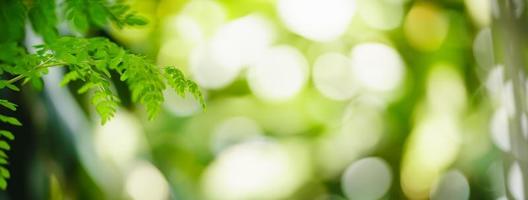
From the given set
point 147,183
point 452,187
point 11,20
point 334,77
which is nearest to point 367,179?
point 452,187

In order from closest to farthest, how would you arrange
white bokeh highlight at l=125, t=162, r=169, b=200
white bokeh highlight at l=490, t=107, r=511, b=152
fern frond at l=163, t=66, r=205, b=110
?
fern frond at l=163, t=66, r=205, b=110, white bokeh highlight at l=490, t=107, r=511, b=152, white bokeh highlight at l=125, t=162, r=169, b=200

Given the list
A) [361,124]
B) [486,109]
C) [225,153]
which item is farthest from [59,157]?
[486,109]

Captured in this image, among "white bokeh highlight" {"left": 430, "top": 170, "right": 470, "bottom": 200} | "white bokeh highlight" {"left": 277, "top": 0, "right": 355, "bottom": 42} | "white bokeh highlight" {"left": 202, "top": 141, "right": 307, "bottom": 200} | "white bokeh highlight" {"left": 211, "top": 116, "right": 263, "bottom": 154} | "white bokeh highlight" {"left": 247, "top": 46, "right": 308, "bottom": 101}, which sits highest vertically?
"white bokeh highlight" {"left": 277, "top": 0, "right": 355, "bottom": 42}

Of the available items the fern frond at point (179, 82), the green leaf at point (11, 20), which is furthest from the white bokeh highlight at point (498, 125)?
the green leaf at point (11, 20)

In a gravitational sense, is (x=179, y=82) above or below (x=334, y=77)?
below

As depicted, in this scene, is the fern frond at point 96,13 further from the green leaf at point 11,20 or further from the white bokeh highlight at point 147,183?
the white bokeh highlight at point 147,183

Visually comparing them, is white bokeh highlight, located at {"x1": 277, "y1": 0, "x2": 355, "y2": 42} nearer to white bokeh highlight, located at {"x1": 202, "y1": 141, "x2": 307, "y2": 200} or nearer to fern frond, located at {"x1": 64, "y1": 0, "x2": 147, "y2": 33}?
white bokeh highlight, located at {"x1": 202, "y1": 141, "x2": 307, "y2": 200}

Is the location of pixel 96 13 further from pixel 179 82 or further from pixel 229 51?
pixel 229 51

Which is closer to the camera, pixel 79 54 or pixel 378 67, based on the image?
pixel 79 54

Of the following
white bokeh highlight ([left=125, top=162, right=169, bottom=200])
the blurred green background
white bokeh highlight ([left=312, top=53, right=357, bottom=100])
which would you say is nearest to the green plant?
white bokeh highlight ([left=125, top=162, right=169, bottom=200])
